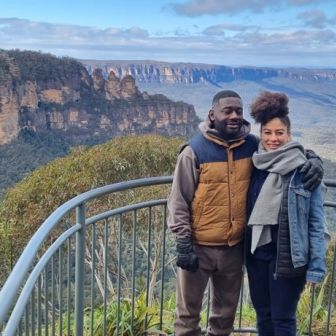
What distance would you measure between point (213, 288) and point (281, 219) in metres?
0.63

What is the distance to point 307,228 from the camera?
2.22m

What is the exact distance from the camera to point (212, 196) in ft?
7.66

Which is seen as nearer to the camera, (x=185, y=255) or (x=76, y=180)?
(x=185, y=255)

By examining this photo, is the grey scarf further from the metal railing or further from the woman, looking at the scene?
the metal railing

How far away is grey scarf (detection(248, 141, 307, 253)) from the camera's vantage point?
7.20 ft

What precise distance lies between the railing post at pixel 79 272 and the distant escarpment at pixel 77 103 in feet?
139

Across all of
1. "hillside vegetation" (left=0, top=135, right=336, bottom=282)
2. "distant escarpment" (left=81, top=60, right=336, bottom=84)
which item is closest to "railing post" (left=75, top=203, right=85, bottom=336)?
"hillside vegetation" (left=0, top=135, right=336, bottom=282)

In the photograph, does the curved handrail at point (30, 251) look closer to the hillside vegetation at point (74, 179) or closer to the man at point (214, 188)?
the man at point (214, 188)

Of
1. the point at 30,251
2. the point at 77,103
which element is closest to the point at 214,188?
the point at 30,251

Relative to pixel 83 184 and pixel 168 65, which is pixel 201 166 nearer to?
pixel 83 184

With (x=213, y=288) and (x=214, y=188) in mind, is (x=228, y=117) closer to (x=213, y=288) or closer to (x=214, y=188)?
(x=214, y=188)

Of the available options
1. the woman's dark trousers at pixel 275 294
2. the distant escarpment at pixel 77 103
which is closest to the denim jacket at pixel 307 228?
the woman's dark trousers at pixel 275 294

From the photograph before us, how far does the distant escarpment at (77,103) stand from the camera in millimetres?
44906

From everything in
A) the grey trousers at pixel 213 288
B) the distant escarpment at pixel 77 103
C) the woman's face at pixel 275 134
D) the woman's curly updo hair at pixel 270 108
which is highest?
the woman's curly updo hair at pixel 270 108
